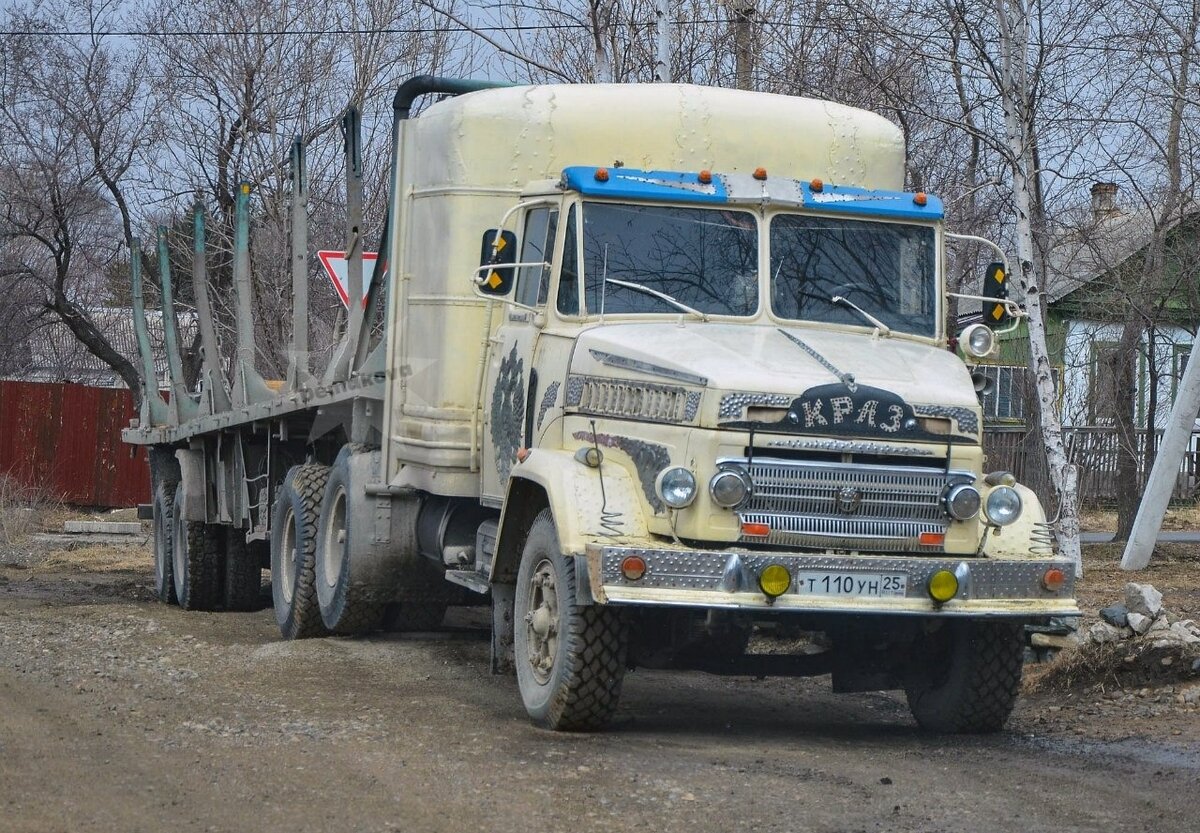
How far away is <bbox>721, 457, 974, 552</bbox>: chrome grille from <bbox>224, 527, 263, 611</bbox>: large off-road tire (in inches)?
327

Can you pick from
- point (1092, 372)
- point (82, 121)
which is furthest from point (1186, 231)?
point (82, 121)

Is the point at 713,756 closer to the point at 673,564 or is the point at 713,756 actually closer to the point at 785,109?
the point at 673,564

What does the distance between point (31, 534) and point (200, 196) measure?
231 inches

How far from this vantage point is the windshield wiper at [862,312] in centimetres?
878

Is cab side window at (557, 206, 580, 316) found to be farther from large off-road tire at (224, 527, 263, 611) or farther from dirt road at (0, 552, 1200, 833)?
large off-road tire at (224, 527, 263, 611)

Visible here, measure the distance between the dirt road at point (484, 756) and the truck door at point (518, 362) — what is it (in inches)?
49.4

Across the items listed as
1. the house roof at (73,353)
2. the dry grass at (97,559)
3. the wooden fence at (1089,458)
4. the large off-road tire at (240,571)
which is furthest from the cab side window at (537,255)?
the house roof at (73,353)

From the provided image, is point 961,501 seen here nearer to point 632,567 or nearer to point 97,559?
point 632,567

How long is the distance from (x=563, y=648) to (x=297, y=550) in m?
4.43

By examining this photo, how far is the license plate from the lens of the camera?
750 cm

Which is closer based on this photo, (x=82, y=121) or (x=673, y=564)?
(x=673, y=564)

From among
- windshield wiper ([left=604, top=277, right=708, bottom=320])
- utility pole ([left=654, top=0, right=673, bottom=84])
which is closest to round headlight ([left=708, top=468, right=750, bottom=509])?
windshield wiper ([left=604, top=277, right=708, bottom=320])

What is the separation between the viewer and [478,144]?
993cm

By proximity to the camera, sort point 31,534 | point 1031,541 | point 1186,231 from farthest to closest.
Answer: point 31,534 < point 1186,231 < point 1031,541
